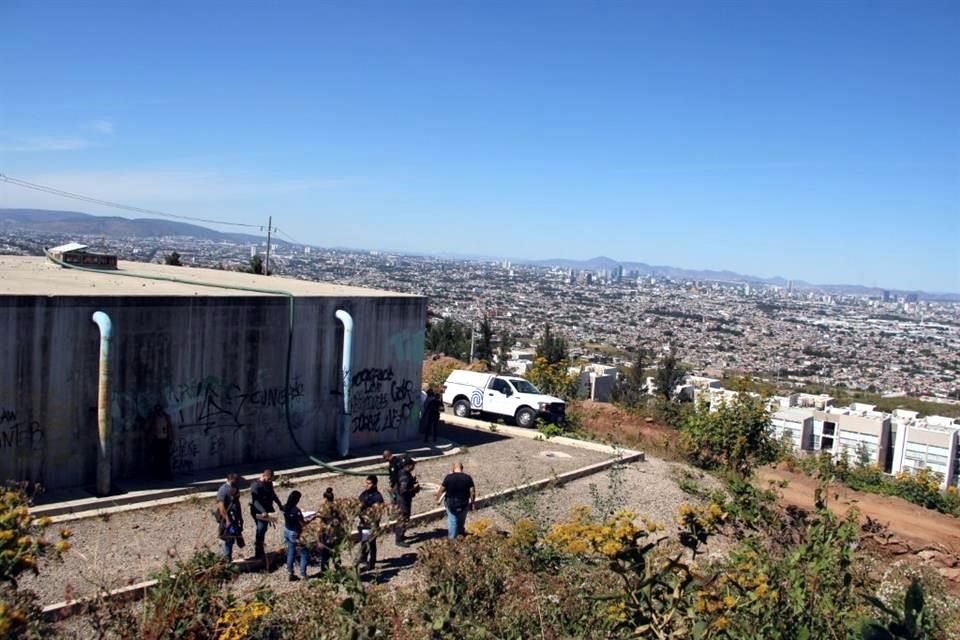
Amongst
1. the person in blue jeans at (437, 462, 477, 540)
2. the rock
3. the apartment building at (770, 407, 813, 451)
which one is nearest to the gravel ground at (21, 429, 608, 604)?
the person in blue jeans at (437, 462, 477, 540)

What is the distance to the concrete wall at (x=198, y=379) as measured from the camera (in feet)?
40.7

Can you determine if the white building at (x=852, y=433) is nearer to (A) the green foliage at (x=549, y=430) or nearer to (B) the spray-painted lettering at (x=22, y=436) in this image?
(A) the green foliage at (x=549, y=430)

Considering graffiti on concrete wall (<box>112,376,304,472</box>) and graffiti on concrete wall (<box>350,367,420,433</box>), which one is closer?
graffiti on concrete wall (<box>112,376,304,472</box>)

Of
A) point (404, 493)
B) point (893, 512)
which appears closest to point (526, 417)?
point (893, 512)

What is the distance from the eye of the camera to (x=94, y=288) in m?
14.0

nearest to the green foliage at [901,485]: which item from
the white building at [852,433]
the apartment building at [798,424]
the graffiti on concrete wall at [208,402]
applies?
the graffiti on concrete wall at [208,402]

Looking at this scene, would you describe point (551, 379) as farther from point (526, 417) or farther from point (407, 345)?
point (407, 345)

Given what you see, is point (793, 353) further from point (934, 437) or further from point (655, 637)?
point (655, 637)

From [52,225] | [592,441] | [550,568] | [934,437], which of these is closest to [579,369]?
[592,441]

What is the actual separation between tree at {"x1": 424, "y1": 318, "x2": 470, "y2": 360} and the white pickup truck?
77.2 ft

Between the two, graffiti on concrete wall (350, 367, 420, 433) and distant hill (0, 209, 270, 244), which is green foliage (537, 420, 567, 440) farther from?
distant hill (0, 209, 270, 244)

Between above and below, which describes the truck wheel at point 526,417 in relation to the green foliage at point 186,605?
below

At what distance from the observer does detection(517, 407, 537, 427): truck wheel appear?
22578 mm

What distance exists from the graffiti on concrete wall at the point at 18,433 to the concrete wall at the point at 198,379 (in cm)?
1
